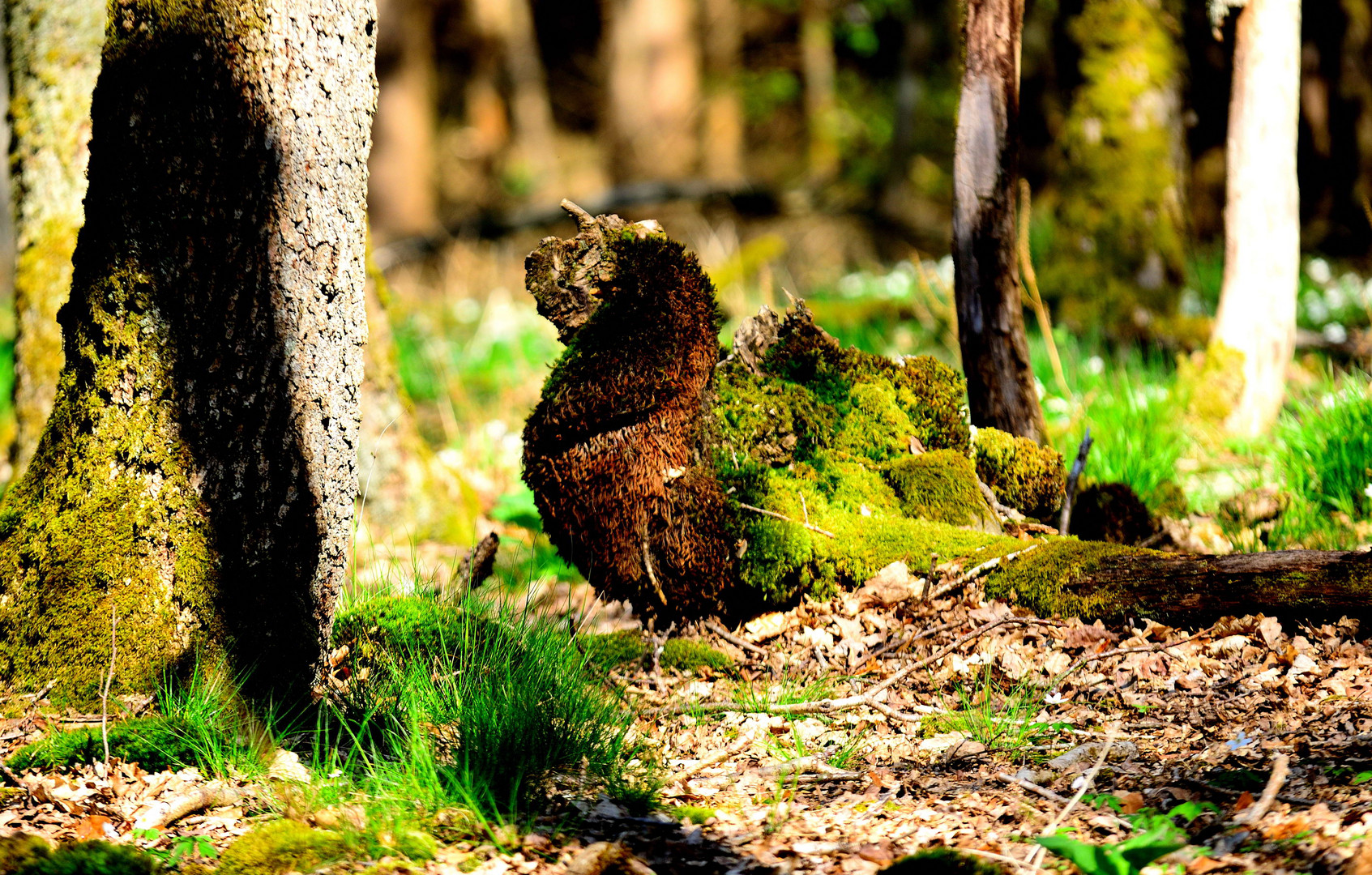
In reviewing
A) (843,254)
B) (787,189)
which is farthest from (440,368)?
(843,254)

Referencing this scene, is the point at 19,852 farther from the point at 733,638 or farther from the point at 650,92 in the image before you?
the point at 650,92

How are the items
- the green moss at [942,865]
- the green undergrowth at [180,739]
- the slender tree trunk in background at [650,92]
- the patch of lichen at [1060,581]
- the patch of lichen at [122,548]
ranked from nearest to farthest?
the green moss at [942,865] → the green undergrowth at [180,739] → the patch of lichen at [122,548] → the patch of lichen at [1060,581] → the slender tree trunk in background at [650,92]

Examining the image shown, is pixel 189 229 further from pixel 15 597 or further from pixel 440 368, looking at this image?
pixel 440 368

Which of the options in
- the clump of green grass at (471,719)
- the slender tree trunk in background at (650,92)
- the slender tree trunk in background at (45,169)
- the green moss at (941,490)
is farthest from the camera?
the slender tree trunk in background at (650,92)

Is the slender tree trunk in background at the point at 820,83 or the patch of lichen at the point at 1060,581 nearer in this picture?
the patch of lichen at the point at 1060,581

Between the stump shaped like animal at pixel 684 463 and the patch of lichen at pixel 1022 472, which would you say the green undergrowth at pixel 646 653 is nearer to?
the stump shaped like animal at pixel 684 463

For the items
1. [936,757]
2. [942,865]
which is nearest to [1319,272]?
[936,757]

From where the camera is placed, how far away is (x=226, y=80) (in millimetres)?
2449

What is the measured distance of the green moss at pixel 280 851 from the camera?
2.02m

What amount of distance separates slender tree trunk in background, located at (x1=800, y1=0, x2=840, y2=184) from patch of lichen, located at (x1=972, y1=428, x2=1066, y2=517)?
15.6 meters

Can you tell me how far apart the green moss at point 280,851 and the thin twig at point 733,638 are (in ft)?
4.71

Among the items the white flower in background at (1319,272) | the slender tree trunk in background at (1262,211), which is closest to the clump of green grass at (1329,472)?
the slender tree trunk in background at (1262,211)

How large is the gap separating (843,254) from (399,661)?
1289cm

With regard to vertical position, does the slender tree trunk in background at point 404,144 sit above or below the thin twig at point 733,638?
above
